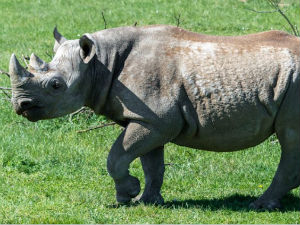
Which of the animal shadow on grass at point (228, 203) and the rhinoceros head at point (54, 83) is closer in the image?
the rhinoceros head at point (54, 83)

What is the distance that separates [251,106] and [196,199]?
4.36 feet

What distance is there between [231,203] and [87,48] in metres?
2.18

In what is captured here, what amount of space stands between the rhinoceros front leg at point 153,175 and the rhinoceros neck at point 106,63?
0.81m

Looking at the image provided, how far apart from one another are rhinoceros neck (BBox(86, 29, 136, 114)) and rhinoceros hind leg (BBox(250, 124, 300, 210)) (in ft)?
5.61

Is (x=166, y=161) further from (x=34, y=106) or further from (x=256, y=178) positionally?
(x=34, y=106)

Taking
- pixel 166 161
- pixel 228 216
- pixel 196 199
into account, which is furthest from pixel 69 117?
pixel 228 216

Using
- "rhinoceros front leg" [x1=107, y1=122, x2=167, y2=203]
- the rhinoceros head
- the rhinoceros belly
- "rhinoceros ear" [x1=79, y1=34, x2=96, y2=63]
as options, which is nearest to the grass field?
"rhinoceros front leg" [x1=107, y1=122, x2=167, y2=203]

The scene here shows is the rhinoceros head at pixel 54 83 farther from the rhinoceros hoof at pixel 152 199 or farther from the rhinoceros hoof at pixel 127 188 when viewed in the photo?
the rhinoceros hoof at pixel 152 199

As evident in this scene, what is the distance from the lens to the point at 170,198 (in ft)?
26.5

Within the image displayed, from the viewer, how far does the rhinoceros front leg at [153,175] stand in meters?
7.86

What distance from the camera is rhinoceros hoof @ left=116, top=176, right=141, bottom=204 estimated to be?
7.54m

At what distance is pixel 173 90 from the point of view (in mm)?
7262

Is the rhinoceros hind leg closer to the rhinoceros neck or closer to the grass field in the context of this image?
the grass field

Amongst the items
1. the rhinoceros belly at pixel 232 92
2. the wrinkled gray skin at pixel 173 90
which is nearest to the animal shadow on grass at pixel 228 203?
the wrinkled gray skin at pixel 173 90
